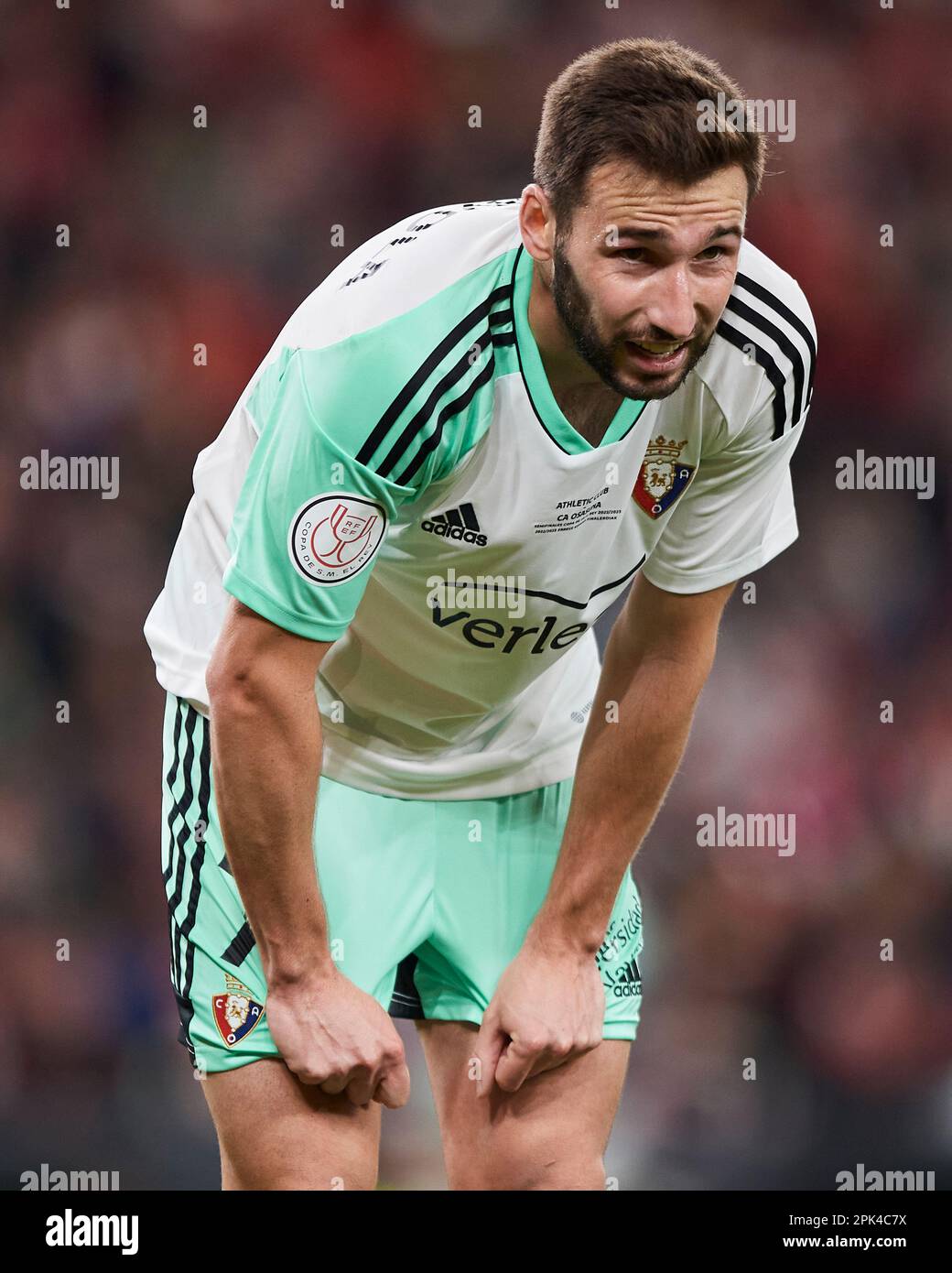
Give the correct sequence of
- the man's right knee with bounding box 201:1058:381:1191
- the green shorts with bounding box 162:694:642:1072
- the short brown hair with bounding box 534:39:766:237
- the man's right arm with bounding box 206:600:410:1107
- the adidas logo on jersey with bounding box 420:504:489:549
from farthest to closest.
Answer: the green shorts with bounding box 162:694:642:1072 < the man's right knee with bounding box 201:1058:381:1191 < the adidas logo on jersey with bounding box 420:504:489:549 < the man's right arm with bounding box 206:600:410:1107 < the short brown hair with bounding box 534:39:766:237

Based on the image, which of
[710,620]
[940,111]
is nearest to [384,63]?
[940,111]

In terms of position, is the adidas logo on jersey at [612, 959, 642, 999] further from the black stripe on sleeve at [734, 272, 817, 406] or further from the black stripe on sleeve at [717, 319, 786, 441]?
the black stripe on sleeve at [734, 272, 817, 406]

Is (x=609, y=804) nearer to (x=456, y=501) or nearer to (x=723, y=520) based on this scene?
(x=723, y=520)

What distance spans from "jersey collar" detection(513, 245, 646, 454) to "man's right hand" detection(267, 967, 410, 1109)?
2.47 feet

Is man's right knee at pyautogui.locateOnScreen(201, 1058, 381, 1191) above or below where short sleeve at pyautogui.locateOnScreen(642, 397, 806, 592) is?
below

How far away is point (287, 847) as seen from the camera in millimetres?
2070

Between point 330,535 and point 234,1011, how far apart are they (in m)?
0.73

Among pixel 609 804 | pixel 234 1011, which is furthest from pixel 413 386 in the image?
pixel 234 1011

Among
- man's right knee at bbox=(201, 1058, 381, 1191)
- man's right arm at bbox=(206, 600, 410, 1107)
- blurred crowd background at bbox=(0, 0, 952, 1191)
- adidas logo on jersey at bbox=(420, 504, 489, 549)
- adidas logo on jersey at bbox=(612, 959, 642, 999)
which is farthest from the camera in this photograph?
blurred crowd background at bbox=(0, 0, 952, 1191)

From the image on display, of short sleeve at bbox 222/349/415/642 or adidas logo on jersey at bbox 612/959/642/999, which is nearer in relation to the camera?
short sleeve at bbox 222/349/415/642

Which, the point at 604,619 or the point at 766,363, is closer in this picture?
the point at 766,363

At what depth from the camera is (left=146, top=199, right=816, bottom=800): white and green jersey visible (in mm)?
1957

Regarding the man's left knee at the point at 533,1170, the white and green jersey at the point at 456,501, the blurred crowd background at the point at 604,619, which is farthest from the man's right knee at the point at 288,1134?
the blurred crowd background at the point at 604,619

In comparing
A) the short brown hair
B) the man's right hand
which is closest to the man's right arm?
the man's right hand
